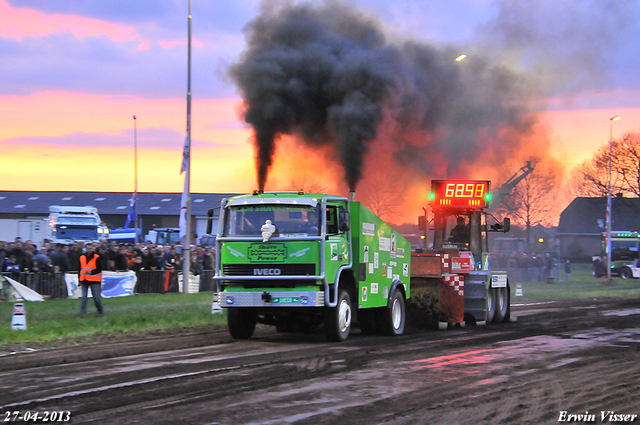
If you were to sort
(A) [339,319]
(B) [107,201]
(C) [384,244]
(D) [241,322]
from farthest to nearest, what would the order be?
(B) [107,201] < (C) [384,244] < (D) [241,322] < (A) [339,319]

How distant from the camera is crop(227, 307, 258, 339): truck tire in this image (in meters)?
13.3

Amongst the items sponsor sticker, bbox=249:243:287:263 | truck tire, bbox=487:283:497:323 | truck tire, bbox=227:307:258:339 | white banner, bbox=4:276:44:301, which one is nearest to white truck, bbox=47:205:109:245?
white banner, bbox=4:276:44:301

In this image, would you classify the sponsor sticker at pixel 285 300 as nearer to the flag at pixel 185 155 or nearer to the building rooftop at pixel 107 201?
the flag at pixel 185 155

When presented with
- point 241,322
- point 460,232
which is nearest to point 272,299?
point 241,322

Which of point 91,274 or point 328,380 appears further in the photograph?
point 91,274

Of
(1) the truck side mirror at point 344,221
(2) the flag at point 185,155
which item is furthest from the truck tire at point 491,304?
(2) the flag at point 185,155

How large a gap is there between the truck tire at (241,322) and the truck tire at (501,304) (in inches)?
270

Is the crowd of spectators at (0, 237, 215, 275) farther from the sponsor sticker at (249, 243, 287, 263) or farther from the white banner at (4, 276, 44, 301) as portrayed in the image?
the sponsor sticker at (249, 243, 287, 263)

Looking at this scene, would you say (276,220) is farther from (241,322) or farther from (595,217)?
(595,217)

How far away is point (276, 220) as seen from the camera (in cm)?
1247

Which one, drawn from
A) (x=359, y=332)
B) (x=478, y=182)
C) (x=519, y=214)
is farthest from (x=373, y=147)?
(x=519, y=214)

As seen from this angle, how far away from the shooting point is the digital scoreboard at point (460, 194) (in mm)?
17359

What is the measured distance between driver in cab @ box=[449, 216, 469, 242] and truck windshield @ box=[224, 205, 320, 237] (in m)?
6.41

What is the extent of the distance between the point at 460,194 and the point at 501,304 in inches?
117
